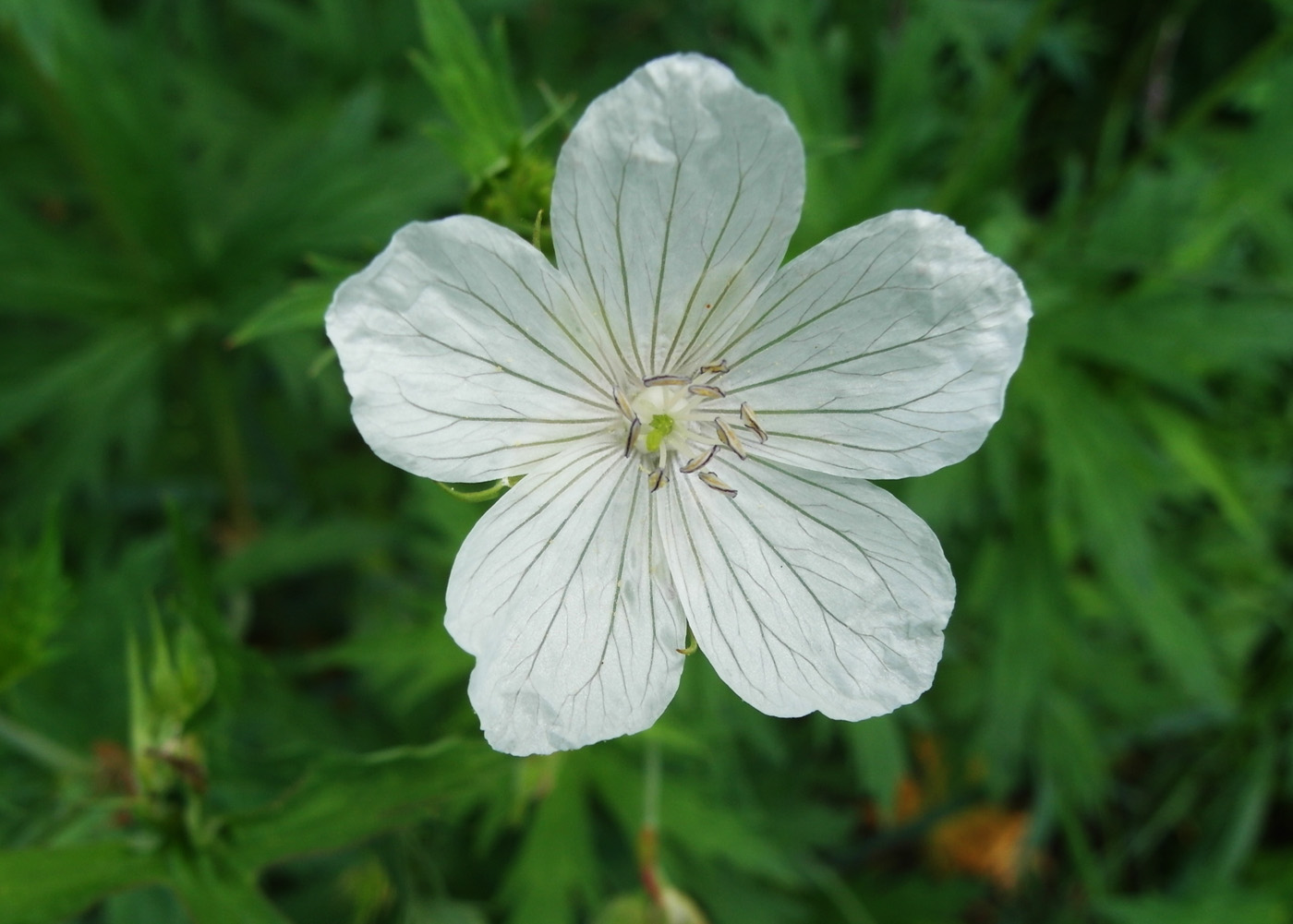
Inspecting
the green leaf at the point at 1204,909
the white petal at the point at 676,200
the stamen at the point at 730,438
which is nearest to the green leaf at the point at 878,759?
the green leaf at the point at 1204,909

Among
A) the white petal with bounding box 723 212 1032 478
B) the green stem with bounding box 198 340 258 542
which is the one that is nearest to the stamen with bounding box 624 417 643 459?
the white petal with bounding box 723 212 1032 478

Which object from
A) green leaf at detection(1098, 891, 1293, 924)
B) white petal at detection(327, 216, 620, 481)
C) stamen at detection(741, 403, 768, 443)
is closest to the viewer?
white petal at detection(327, 216, 620, 481)

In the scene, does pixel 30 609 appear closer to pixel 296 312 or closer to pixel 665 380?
pixel 296 312

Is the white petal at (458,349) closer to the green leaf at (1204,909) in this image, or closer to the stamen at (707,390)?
the stamen at (707,390)

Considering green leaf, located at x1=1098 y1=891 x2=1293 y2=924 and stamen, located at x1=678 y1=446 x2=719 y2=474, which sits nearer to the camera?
stamen, located at x1=678 y1=446 x2=719 y2=474

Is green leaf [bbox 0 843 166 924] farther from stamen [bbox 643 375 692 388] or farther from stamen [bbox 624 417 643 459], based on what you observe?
stamen [bbox 643 375 692 388]

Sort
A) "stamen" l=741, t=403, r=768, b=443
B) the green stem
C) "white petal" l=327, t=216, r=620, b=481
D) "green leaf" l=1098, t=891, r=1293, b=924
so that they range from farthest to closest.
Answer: "green leaf" l=1098, t=891, r=1293, b=924 → the green stem → "stamen" l=741, t=403, r=768, b=443 → "white petal" l=327, t=216, r=620, b=481
